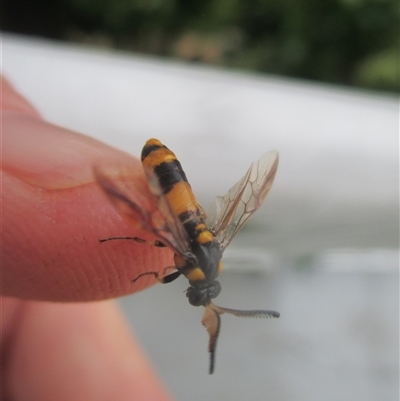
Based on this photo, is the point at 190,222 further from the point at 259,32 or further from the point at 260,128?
the point at 259,32

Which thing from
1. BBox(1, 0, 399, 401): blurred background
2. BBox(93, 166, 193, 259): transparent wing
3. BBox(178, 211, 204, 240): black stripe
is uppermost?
BBox(93, 166, 193, 259): transparent wing

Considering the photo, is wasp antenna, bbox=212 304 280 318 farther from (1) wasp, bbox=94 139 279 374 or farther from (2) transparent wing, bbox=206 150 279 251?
(2) transparent wing, bbox=206 150 279 251

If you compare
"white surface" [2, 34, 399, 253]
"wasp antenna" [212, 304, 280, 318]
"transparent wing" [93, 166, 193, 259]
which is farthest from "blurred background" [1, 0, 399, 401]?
"transparent wing" [93, 166, 193, 259]

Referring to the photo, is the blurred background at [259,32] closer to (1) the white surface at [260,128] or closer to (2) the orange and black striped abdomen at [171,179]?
(1) the white surface at [260,128]

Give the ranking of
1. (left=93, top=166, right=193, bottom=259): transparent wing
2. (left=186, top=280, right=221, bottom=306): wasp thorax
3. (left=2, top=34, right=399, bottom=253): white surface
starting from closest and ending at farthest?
(left=93, top=166, right=193, bottom=259): transparent wing → (left=186, top=280, right=221, bottom=306): wasp thorax → (left=2, top=34, right=399, bottom=253): white surface

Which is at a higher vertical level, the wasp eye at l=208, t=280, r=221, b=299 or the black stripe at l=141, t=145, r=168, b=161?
the black stripe at l=141, t=145, r=168, b=161

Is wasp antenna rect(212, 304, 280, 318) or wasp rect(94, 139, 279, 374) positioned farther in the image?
wasp antenna rect(212, 304, 280, 318)

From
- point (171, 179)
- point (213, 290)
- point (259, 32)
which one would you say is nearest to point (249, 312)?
point (213, 290)

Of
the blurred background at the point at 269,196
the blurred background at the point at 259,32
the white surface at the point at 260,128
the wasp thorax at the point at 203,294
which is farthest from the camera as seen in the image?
the blurred background at the point at 259,32

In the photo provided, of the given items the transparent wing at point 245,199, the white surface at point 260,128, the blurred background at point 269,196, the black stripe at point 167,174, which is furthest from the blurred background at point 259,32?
the black stripe at point 167,174
